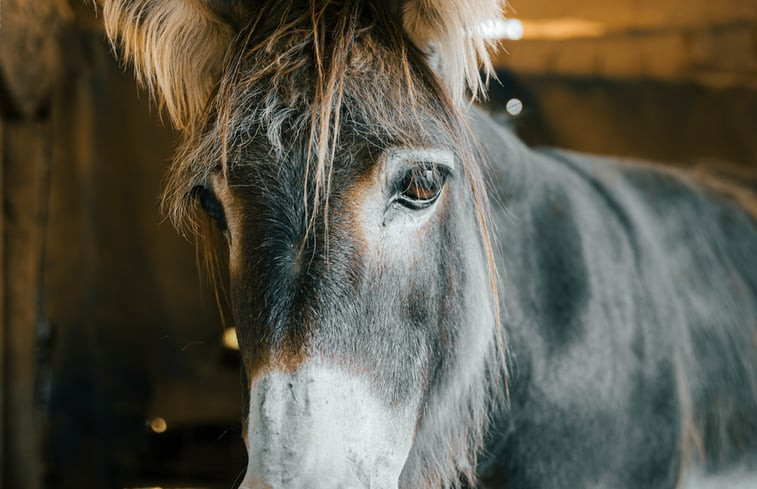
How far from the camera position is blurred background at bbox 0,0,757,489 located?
2.66 metres

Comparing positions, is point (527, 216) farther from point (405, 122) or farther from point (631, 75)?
point (631, 75)

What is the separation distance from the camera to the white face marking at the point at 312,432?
100 cm

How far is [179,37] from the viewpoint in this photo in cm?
150

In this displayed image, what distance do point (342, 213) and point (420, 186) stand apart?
0.55ft

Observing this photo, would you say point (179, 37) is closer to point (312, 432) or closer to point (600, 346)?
point (312, 432)

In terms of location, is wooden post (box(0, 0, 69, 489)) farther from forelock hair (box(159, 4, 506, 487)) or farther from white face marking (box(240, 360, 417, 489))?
white face marking (box(240, 360, 417, 489))

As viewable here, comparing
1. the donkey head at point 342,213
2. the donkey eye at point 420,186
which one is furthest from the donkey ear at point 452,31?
the donkey eye at point 420,186

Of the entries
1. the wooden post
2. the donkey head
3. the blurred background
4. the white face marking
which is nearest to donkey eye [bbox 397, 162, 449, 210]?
the donkey head

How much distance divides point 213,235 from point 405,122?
69 centimetres

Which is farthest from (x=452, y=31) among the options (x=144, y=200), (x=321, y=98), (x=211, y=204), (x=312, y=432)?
(x=144, y=200)

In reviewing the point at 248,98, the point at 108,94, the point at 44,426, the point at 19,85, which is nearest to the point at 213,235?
the point at 248,98

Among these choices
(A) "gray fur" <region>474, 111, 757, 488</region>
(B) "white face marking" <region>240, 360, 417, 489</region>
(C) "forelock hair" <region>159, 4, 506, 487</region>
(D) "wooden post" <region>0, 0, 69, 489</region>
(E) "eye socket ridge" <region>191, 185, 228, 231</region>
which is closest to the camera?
(B) "white face marking" <region>240, 360, 417, 489</region>

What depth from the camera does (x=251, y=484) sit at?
1017mm

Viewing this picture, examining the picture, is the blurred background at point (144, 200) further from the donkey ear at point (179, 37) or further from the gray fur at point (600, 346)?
the donkey ear at point (179, 37)
